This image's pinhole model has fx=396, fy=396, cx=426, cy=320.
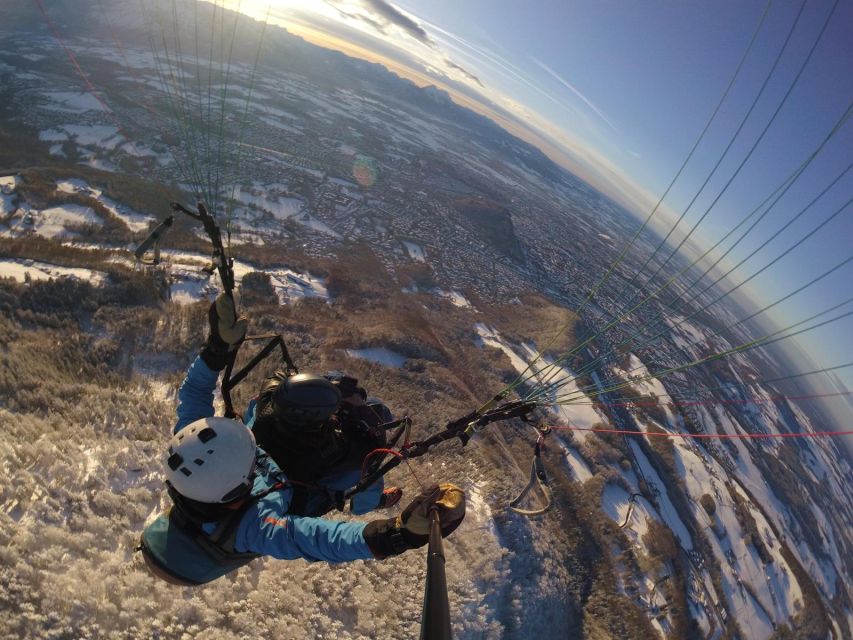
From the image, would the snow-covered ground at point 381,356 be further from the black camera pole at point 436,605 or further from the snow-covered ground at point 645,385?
the snow-covered ground at point 645,385

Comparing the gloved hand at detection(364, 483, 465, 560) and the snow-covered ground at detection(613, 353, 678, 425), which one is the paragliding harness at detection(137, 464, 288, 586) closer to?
the gloved hand at detection(364, 483, 465, 560)

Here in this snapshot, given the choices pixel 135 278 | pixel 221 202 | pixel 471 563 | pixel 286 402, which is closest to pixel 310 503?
pixel 286 402

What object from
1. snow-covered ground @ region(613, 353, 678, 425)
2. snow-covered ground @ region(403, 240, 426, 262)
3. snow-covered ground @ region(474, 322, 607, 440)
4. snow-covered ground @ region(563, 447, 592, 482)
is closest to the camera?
snow-covered ground @ region(563, 447, 592, 482)

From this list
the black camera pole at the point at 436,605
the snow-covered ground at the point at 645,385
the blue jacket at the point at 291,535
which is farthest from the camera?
the snow-covered ground at the point at 645,385

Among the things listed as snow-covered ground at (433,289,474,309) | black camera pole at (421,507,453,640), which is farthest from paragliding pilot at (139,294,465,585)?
snow-covered ground at (433,289,474,309)

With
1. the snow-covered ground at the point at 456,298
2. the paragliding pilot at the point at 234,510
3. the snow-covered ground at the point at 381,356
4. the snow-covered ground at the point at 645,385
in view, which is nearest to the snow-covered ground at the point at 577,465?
the snow-covered ground at the point at 381,356

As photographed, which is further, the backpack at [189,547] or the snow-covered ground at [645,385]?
the snow-covered ground at [645,385]

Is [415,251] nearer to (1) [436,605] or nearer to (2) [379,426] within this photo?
(2) [379,426]

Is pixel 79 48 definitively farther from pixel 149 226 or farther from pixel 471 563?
pixel 471 563
